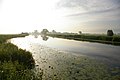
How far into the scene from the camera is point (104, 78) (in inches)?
635

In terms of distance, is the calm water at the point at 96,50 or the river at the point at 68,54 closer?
the river at the point at 68,54

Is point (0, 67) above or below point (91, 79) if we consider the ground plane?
above

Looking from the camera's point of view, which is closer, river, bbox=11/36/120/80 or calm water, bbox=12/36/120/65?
river, bbox=11/36/120/80

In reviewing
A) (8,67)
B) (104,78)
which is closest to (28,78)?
(8,67)

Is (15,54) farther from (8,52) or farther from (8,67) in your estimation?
(8,67)

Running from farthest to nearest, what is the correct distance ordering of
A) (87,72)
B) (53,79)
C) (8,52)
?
(8,52), (87,72), (53,79)

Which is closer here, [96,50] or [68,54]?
[68,54]

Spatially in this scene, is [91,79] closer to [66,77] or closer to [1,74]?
[66,77]

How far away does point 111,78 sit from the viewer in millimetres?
16094

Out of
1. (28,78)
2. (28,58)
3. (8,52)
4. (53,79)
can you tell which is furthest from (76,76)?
(8,52)

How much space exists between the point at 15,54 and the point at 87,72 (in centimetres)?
956

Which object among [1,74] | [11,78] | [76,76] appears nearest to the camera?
[11,78]

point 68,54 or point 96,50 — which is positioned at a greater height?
point 68,54

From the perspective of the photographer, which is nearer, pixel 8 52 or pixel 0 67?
pixel 0 67
